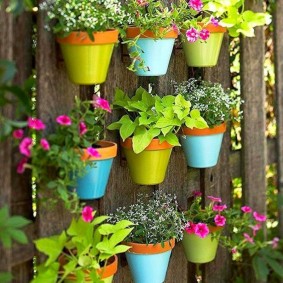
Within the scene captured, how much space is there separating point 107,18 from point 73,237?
29.6 inches

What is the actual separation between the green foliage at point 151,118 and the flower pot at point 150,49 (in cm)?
13

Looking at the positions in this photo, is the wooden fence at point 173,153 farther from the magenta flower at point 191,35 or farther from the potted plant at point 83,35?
the magenta flower at point 191,35

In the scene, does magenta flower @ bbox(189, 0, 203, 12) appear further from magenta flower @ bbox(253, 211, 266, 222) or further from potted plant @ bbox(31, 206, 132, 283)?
magenta flower @ bbox(253, 211, 266, 222)

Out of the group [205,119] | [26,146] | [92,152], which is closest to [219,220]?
[205,119]

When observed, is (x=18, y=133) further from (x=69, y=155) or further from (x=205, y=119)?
(x=205, y=119)

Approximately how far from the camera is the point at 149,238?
122 inches

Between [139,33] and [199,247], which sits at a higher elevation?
[139,33]

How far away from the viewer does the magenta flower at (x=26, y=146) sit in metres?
2.40

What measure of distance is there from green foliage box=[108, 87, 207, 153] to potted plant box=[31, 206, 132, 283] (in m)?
0.36

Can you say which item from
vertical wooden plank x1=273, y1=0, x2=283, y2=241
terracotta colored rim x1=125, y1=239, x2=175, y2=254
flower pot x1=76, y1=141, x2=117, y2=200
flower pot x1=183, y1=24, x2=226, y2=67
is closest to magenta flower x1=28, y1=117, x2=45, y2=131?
flower pot x1=76, y1=141, x2=117, y2=200

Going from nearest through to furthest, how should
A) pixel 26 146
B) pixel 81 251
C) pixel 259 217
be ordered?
pixel 26 146 < pixel 81 251 < pixel 259 217

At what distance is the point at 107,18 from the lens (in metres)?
2.64

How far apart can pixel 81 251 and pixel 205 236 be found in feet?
2.94

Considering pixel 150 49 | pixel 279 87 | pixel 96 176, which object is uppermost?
pixel 150 49
